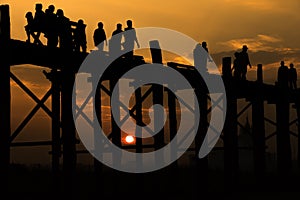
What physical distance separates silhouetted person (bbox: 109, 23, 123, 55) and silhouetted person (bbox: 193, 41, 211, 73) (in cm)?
256

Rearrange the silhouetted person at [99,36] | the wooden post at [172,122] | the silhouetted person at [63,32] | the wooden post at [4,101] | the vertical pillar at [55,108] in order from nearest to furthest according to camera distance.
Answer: the wooden post at [4,101]
the silhouetted person at [63,32]
the vertical pillar at [55,108]
the silhouetted person at [99,36]
the wooden post at [172,122]

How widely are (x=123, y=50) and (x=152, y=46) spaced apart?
3.68 feet

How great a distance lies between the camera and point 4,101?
11.9m

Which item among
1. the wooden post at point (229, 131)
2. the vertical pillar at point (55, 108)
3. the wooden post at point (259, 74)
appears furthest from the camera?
the wooden post at point (259, 74)

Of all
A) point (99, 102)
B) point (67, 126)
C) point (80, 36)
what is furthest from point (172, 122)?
point (67, 126)

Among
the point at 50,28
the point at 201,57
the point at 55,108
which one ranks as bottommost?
the point at 55,108

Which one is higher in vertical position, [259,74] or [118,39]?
[118,39]

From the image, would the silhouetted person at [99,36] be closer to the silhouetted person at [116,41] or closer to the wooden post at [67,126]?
the silhouetted person at [116,41]

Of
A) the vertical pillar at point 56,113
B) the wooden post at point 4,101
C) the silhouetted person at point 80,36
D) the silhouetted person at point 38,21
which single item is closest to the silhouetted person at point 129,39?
the silhouetted person at point 80,36

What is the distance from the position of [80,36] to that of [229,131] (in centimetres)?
597

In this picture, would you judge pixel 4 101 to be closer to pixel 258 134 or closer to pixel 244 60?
pixel 244 60

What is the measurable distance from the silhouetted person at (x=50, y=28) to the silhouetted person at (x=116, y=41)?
1.69 m

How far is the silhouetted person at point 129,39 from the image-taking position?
15.6 metres

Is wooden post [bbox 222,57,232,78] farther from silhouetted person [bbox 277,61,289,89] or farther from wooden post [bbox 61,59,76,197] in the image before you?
wooden post [bbox 61,59,76,197]
